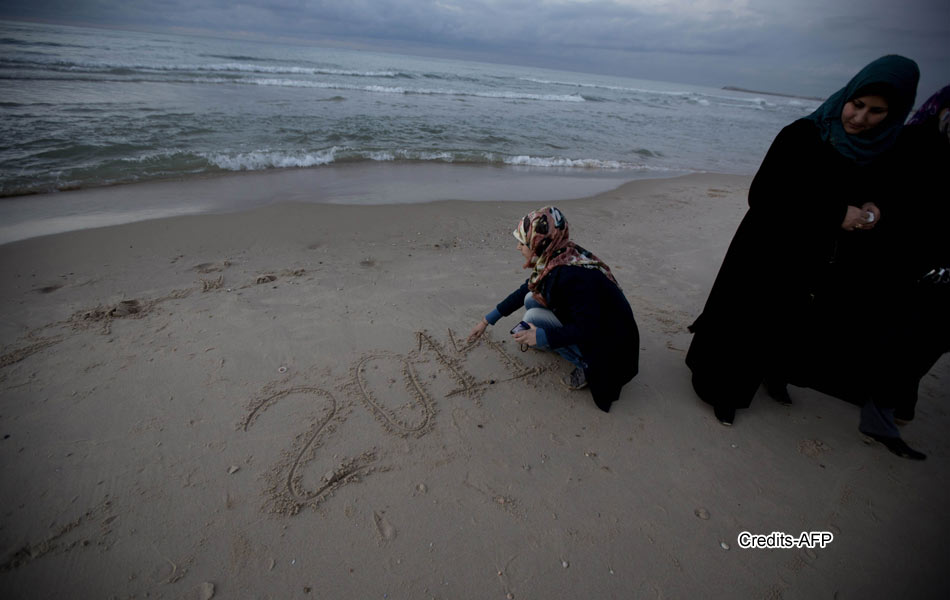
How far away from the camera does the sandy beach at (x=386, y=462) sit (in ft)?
5.71

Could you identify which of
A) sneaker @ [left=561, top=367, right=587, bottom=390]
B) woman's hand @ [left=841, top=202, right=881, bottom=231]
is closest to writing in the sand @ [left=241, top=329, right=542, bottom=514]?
sneaker @ [left=561, top=367, right=587, bottom=390]

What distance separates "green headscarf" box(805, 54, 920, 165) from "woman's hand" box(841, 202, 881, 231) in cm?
24

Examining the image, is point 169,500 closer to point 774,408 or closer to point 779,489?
point 779,489

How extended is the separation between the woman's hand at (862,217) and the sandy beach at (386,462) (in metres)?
1.27

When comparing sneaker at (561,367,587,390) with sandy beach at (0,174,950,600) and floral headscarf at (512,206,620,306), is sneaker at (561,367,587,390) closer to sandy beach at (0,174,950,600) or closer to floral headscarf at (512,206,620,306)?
sandy beach at (0,174,950,600)

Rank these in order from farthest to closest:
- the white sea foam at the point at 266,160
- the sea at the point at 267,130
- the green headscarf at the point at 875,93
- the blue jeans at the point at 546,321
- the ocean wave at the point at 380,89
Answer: the ocean wave at the point at 380,89, the white sea foam at the point at 266,160, the sea at the point at 267,130, the blue jeans at the point at 546,321, the green headscarf at the point at 875,93

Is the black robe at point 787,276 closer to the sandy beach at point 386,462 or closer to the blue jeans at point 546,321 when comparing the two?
the sandy beach at point 386,462

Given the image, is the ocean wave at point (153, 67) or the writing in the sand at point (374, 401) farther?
the ocean wave at point (153, 67)

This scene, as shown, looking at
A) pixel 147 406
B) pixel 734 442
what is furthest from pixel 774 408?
pixel 147 406

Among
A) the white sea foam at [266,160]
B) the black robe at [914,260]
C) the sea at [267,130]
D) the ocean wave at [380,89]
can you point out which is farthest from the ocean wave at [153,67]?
the black robe at [914,260]

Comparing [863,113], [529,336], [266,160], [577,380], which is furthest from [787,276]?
[266,160]

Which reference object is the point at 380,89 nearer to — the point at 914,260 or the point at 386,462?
the point at 386,462

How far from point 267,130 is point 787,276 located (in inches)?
437

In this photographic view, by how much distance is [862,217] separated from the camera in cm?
216
